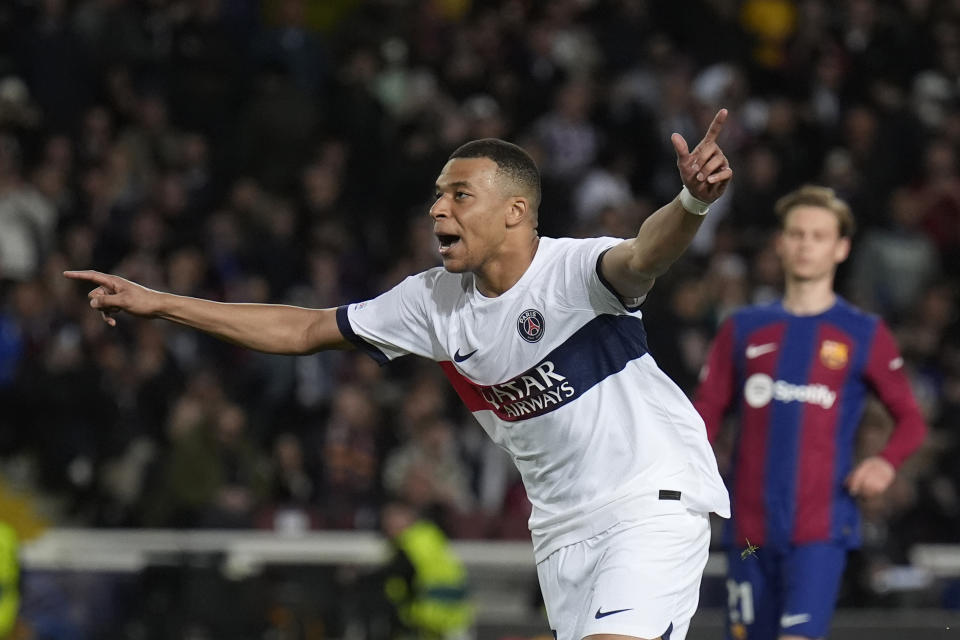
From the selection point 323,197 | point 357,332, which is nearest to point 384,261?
point 323,197

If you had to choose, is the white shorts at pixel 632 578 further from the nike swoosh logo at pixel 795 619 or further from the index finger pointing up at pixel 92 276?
the index finger pointing up at pixel 92 276

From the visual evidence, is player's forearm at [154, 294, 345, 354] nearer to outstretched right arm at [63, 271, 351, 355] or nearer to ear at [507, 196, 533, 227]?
outstretched right arm at [63, 271, 351, 355]

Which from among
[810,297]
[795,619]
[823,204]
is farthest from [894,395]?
[795,619]

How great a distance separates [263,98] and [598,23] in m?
3.42

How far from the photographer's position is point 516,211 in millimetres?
5203

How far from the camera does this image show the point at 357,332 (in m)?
5.54

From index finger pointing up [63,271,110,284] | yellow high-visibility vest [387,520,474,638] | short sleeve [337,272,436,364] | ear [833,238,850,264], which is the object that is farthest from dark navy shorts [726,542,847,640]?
yellow high-visibility vest [387,520,474,638]

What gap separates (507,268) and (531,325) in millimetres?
248

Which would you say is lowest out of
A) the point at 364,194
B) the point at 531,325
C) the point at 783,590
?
the point at 783,590

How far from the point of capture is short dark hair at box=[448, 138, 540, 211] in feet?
17.1

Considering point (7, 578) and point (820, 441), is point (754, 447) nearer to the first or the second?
point (820, 441)

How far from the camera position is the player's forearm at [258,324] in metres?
5.42

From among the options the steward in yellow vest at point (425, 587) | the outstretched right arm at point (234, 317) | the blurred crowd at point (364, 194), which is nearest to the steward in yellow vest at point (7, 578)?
the blurred crowd at point (364, 194)

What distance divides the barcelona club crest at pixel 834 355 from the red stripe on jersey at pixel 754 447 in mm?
184
